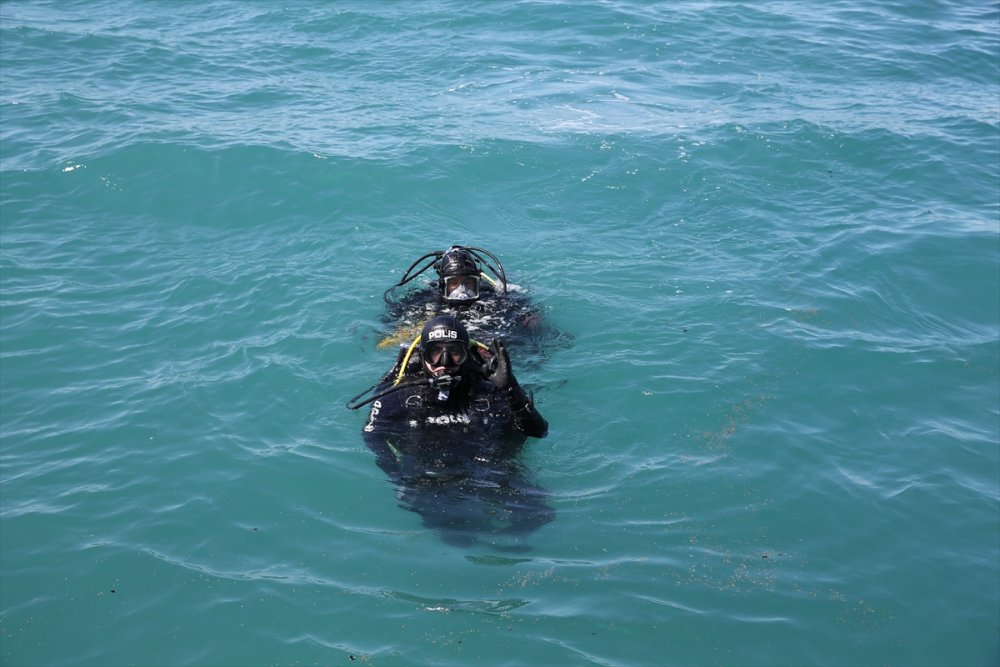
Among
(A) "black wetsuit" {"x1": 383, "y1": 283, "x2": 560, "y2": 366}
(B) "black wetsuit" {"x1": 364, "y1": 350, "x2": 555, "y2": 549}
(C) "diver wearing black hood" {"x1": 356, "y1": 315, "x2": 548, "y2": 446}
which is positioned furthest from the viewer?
(A) "black wetsuit" {"x1": 383, "y1": 283, "x2": 560, "y2": 366}

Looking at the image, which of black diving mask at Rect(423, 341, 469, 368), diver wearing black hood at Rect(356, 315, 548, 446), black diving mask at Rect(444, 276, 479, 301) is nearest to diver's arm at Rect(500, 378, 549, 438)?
diver wearing black hood at Rect(356, 315, 548, 446)

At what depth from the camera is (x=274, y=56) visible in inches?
655

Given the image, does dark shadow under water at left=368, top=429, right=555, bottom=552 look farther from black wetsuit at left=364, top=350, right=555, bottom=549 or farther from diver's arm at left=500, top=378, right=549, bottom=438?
diver's arm at left=500, top=378, right=549, bottom=438

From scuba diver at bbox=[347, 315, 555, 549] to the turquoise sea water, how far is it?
10 centimetres

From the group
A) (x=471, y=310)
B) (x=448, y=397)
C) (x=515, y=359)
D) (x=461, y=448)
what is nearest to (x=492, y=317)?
(x=471, y=310)

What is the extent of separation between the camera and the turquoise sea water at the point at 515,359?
6.23 metres

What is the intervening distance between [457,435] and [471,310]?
2071mm

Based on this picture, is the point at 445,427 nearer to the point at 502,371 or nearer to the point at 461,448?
the point at 461,448

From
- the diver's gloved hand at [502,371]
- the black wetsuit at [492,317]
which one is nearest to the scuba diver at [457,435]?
the diver's gloved hand at [502,371]

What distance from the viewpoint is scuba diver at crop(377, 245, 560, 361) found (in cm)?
898

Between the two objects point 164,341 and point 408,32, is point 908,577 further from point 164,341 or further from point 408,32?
point 408,32

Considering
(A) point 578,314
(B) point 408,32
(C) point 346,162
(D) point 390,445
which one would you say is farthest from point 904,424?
(B) point 408,32

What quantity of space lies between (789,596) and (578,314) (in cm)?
409

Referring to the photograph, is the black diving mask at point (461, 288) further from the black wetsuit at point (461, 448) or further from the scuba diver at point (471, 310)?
the black wetsuit at point (461, 448)
